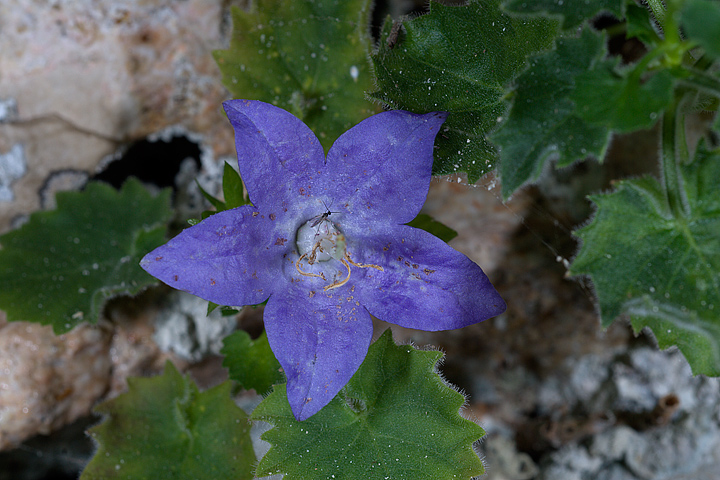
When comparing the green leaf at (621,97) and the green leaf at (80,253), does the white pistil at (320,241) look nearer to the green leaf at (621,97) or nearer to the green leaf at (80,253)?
the green leaf at (80,253)

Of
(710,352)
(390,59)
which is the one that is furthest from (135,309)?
(710,352)

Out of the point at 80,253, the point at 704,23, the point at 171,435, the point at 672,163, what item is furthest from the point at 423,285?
the point at 80,253

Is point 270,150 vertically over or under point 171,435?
over

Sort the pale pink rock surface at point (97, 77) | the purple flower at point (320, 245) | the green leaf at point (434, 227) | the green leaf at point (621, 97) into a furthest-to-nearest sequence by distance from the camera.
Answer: the pale pink rock surface at point (97, 77) < the green leaf at point (434, 227) < the purple flower at point (320, 245) < the green leaf at point (621, 97)

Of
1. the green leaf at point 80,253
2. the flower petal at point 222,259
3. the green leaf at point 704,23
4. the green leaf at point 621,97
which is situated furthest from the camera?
the green leaf at point 80,253

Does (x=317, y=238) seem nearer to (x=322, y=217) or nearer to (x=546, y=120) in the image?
(x=322, y=217)

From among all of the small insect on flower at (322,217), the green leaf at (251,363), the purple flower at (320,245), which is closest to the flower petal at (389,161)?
the purple flower at (320,245)

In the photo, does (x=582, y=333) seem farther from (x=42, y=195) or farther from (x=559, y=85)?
(x=42, y=195)
